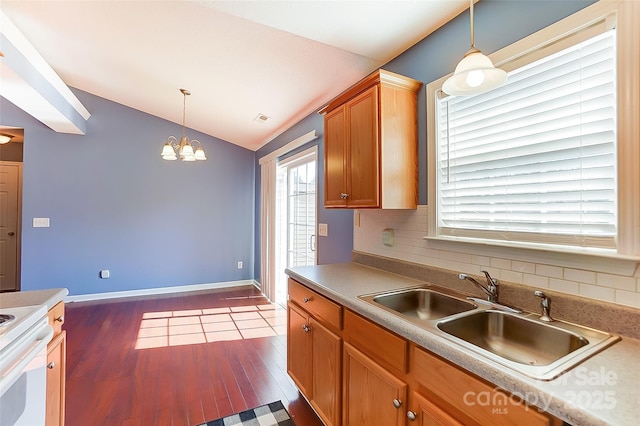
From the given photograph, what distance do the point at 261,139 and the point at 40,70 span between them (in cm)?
252

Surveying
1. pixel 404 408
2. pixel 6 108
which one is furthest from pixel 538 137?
pixel 6 108

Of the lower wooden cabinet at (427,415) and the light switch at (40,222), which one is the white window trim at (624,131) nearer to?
the lower wooden cabinet at (427,415)

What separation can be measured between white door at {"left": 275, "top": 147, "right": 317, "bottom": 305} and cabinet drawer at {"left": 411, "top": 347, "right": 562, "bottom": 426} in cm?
213

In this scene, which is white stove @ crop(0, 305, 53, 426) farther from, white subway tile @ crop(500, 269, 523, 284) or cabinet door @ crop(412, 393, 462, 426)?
white subway tile @ crop(500, 269, 523, 284)

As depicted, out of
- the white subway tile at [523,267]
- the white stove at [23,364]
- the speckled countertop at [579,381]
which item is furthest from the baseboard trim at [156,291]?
the speckled countertop at [579,381]

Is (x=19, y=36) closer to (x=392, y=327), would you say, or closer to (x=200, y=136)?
(x=200, y=136)

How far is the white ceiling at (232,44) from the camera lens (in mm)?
1738

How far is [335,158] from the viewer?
6.99 feet

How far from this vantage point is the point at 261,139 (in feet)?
15.1

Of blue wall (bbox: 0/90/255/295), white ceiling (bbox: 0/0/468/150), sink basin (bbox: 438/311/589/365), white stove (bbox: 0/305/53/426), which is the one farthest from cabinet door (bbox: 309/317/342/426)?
blue wall (bbox: 0/90/255/295)

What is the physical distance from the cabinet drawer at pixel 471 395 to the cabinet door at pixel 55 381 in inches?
64.9

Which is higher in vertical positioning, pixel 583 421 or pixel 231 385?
pixel 583 421

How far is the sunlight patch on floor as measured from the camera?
3.04 m

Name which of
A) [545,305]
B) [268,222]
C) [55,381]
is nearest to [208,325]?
[268,222]
